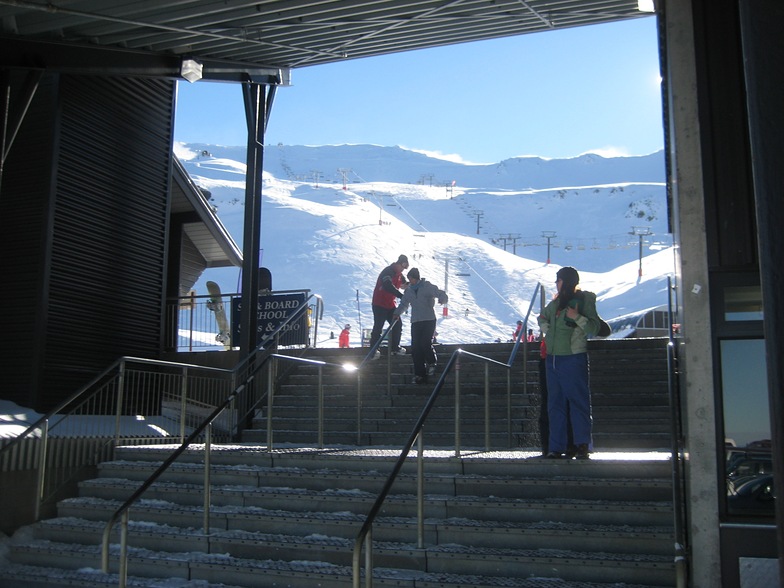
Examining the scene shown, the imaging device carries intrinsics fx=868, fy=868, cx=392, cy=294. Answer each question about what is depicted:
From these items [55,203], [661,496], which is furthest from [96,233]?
[661,496]

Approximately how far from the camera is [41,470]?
358 inches

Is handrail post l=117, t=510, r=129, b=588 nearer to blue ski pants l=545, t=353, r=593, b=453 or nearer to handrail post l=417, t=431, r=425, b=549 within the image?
handrail post l=417, t=431, r=425, b=549

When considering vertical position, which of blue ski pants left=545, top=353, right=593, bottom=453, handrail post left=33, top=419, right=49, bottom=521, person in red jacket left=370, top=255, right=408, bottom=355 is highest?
person in red jacket left=370, top=255, right=408, bottom=355

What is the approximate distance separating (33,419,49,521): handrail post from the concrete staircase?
230mm

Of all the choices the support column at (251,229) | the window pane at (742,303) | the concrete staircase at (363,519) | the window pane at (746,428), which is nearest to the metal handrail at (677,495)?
the window pane at (746,428)

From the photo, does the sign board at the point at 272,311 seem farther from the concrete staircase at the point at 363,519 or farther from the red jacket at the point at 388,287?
the concrete staircase at the point at 363,519

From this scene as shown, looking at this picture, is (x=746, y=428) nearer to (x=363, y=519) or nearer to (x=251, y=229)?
(x=363, y=519)

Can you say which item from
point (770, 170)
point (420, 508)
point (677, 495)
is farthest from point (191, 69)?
point (770, 170)

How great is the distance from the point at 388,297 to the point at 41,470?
6.89 metres

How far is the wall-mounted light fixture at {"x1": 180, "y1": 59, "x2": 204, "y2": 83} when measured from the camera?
13.9 meters

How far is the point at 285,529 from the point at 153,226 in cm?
910

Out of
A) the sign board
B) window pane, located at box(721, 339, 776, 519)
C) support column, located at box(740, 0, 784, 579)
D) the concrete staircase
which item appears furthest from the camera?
the sign board

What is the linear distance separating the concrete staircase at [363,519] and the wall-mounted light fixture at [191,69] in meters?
6.52

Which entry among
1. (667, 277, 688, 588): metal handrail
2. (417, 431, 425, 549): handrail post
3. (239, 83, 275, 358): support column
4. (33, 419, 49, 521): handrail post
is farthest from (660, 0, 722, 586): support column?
(239, 83, 275, 358): support column
